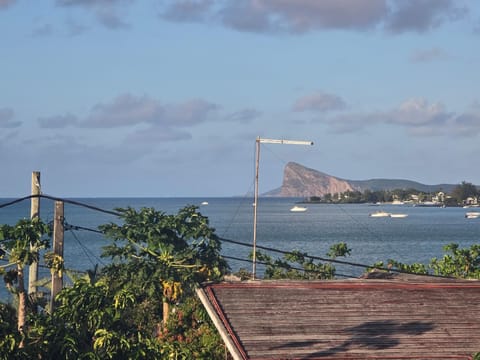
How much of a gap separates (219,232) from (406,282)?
10082 cm

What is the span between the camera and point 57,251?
20141 millimetres

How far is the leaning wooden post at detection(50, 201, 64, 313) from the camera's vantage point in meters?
19.4

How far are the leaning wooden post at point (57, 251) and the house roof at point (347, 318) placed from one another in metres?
3.11

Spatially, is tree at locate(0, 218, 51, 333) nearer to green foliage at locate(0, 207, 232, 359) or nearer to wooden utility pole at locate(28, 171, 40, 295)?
green foliage at locate(0, 207, 232, 359)

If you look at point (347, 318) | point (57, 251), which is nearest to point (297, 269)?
point (57, 251)

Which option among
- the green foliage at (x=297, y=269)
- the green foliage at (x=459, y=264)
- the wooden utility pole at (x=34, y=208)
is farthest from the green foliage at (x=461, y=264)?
the wooden utility pole at (x=34, y=208)

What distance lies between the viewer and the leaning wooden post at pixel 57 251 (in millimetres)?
19406

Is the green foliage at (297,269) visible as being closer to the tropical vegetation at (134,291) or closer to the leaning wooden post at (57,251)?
the tropical vegetation at (134,291)

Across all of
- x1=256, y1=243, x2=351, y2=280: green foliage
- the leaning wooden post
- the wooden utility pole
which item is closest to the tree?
the leaning wooden post

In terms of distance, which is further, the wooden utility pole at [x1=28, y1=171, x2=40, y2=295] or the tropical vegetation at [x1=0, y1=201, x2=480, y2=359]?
the wooden utility pole at [x1=28, y1=171, x2=40, y2=295]

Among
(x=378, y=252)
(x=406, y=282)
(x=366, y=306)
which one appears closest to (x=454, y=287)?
(x=406, y=282)

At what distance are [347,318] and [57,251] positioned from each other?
259 inches

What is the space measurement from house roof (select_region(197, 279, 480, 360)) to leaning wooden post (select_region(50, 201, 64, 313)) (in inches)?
122

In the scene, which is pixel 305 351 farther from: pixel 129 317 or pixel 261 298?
pixel 129 317
